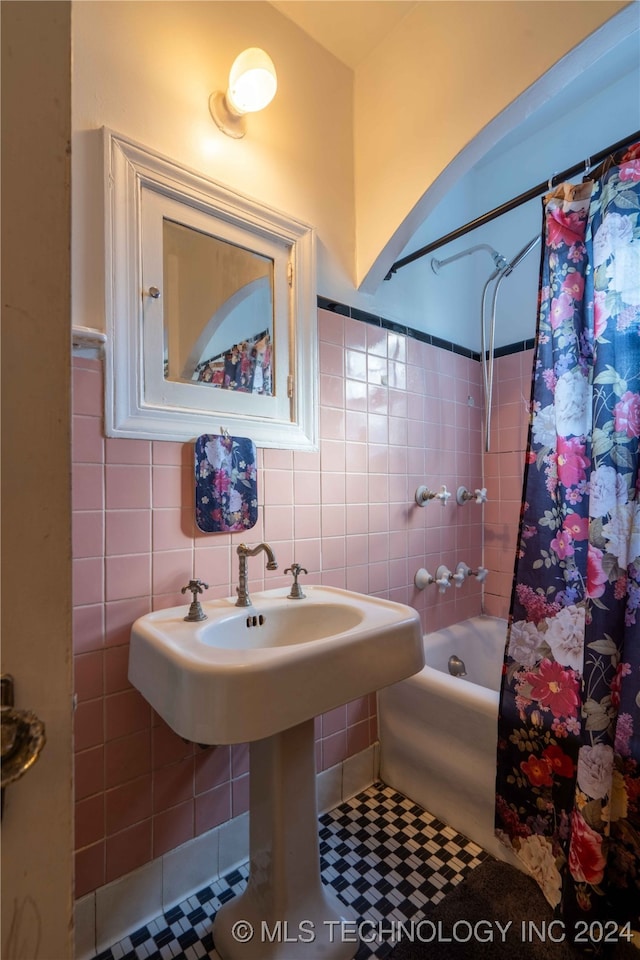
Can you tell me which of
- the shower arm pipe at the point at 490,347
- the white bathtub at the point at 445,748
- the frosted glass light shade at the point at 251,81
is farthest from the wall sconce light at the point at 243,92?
the white bathtub at the point at 445,748

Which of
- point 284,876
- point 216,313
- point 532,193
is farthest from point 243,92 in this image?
point 284,876

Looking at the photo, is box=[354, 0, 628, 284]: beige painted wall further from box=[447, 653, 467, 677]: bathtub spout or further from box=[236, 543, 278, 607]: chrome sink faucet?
box=[447, 653, 467, 677]: bathtub spout

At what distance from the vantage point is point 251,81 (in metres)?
1.16

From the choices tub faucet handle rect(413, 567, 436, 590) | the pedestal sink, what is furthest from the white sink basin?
tub faucet handle rect(413, 567, 436, 590)

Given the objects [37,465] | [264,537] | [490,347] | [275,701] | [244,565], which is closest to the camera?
[37,465]

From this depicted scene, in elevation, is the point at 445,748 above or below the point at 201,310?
below

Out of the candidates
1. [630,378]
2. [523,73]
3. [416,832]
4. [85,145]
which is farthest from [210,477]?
[523,73]

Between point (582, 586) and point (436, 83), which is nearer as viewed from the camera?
point (582, 586)

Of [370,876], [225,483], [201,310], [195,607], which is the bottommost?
[370,876]

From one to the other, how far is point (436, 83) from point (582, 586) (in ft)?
5.34

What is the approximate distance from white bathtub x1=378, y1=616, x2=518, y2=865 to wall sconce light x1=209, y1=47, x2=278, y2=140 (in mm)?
1797

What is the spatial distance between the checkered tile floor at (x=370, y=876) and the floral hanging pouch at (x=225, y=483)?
97 centimetres

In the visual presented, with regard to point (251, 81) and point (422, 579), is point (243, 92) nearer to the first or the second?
point (251, 81)

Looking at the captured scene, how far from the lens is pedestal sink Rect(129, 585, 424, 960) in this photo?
2.41ft
